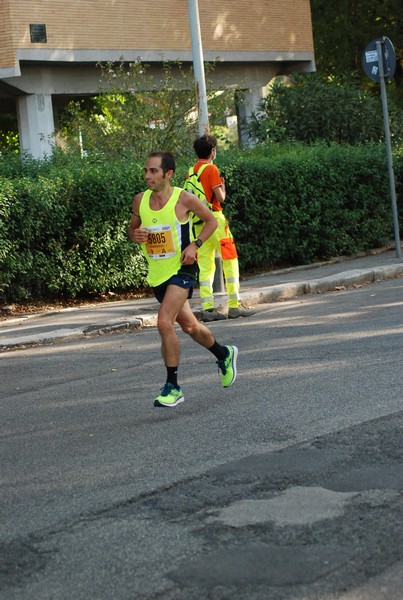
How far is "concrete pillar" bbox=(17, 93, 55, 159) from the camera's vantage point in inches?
1003

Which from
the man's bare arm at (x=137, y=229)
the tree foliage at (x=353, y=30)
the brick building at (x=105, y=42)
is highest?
the tree foliage at (x=353, y=30)

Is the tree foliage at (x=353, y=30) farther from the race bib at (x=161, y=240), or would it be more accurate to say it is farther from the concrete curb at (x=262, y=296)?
the race bib at (x=161, y=240)

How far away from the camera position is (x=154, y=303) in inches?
571

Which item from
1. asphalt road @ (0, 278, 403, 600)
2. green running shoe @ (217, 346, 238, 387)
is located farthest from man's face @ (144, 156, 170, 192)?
asphalt road @ (0, 278, 403, 600)

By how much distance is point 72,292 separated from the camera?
49.1 ft

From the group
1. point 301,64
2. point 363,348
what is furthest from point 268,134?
point 363,348

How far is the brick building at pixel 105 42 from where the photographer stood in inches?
944

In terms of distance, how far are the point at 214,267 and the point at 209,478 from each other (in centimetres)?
741

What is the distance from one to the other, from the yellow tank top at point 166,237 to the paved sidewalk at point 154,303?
4032 mm

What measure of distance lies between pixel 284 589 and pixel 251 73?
26854 mm

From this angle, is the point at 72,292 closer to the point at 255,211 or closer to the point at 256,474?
the point at 255,211

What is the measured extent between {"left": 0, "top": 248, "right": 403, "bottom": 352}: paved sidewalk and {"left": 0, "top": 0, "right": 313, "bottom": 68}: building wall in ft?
28.6

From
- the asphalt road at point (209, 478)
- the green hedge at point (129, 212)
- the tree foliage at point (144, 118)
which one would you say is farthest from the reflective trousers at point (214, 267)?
the tree foliage at point (144, 118)

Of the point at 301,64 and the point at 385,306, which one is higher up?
the point at 301,64
